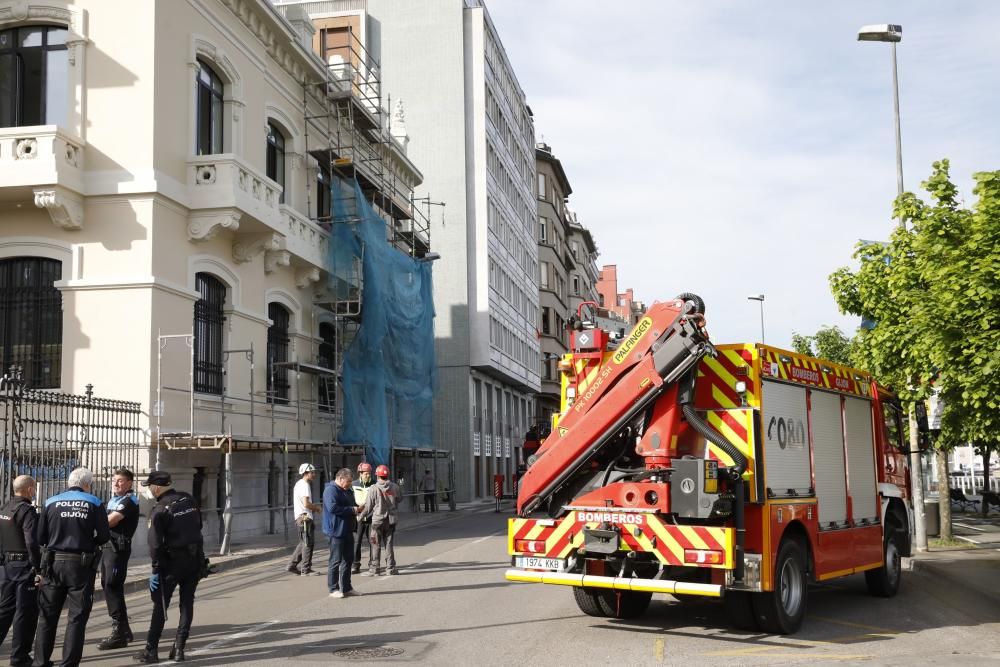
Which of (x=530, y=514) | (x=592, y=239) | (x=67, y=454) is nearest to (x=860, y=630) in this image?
(x=530, y=514)

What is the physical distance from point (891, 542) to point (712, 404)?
4522 millimetres

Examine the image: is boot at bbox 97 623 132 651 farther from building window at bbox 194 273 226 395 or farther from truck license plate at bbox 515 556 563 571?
building window at bbox 194 273 226 395

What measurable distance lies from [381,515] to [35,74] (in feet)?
38.6

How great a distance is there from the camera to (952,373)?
12.1m

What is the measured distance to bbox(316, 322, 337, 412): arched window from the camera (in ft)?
90.0

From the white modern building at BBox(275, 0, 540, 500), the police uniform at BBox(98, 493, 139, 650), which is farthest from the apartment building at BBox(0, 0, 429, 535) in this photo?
the white modern building at BBox(275, 0, 540, 500)

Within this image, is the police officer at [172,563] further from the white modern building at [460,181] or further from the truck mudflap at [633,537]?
the white modern building at [460,181]

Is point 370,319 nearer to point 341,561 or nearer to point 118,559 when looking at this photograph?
point 341,561

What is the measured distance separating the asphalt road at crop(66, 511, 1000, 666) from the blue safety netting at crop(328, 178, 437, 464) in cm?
1256

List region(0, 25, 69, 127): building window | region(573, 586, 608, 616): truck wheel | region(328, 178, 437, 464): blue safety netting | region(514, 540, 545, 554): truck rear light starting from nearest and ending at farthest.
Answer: region(514, 540, 545, 554): truck rear light < region(573, 586, 608, 616): truck wheel < region(0, 25, 69, 127): building window < region(328, 178, 437, 464): blue safety netting

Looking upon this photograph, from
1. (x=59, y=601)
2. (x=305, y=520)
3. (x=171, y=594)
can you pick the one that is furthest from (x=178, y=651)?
(x=305, y=520)

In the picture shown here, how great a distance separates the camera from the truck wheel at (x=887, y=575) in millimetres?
12344

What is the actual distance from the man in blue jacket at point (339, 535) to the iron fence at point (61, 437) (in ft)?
10.8

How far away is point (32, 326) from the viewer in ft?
63.4
